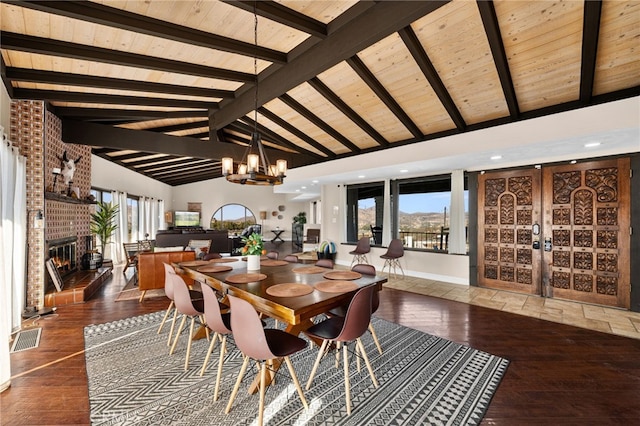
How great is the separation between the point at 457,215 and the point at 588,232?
1852 mm

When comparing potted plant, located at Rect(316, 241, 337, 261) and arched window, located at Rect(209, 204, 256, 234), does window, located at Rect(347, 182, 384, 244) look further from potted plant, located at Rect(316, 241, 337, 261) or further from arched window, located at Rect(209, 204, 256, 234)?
arched window, located at Rect(209, 204, 256, 234)

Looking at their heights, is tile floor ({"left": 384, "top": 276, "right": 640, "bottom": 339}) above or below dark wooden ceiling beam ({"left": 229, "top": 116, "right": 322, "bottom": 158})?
below

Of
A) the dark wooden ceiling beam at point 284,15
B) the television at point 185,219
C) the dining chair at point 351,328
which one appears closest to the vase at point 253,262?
the dining chair at point 351,328

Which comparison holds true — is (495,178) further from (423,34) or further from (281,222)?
(281,222)

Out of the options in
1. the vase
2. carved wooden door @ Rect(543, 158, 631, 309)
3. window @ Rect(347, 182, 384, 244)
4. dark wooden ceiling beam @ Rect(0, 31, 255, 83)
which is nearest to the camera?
dark wooden ceiling beam @ Rect(0, 31, 255, 83)

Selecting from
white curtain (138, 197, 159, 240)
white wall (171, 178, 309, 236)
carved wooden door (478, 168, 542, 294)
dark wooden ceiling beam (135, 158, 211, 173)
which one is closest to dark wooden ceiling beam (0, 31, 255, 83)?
carved wooden door (478, 168, 542, 294)

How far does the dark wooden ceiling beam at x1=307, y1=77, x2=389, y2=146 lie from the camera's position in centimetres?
401

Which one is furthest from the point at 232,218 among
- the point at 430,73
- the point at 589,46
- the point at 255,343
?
the point at 589,46

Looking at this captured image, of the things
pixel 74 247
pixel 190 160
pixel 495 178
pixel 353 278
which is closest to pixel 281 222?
pixel 190 160

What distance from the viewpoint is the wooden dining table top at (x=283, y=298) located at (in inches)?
71.4

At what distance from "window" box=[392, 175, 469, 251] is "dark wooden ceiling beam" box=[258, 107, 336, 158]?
1.85 meters

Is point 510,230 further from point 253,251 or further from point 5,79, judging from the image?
point 5,79

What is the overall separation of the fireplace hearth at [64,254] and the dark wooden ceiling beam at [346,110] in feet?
15.3

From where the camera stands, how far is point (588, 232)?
163 inches
